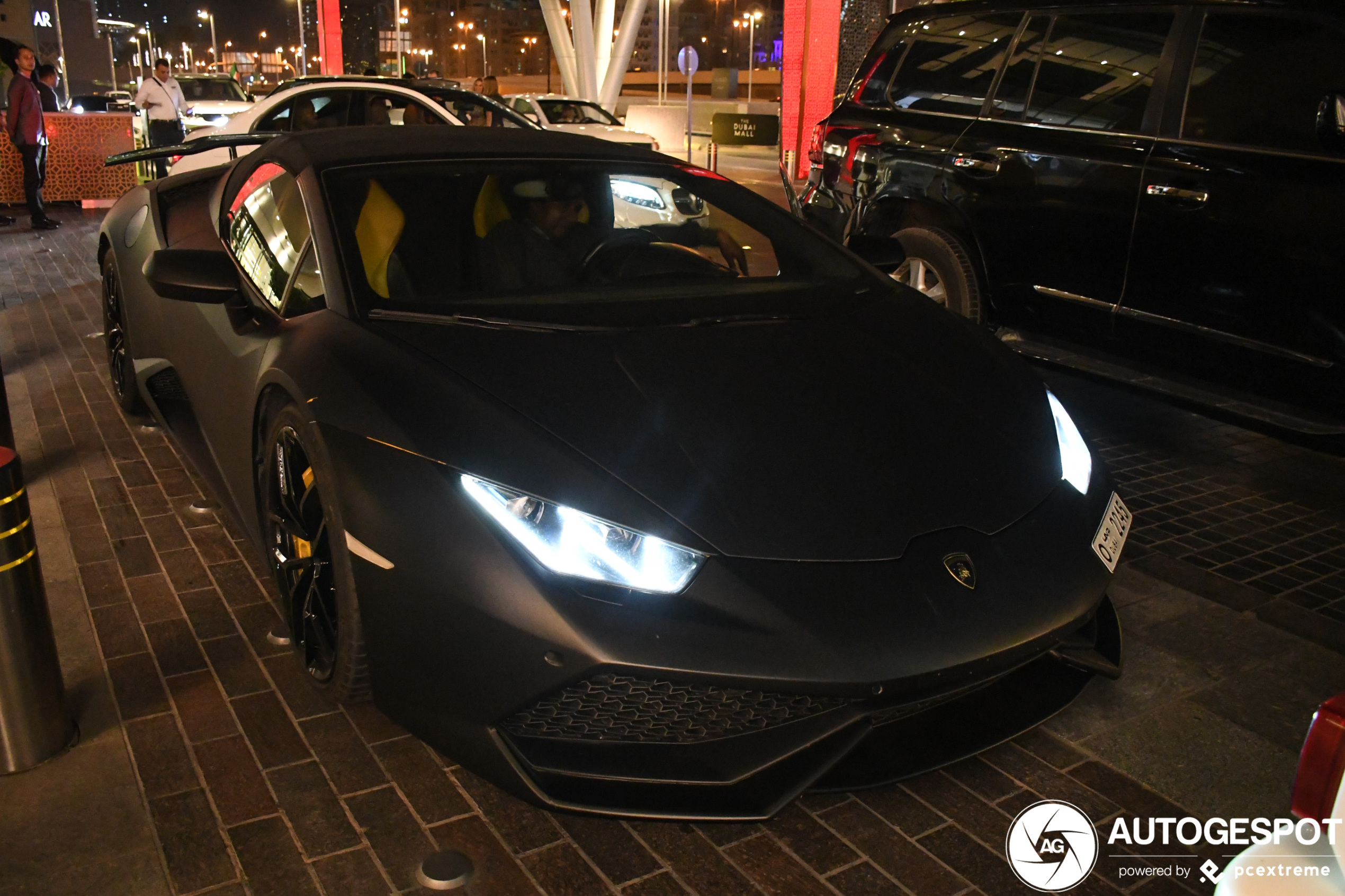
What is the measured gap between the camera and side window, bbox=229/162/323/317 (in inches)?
126

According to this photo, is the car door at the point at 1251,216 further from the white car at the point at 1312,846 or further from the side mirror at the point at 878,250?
the white car at the point at 1312,846

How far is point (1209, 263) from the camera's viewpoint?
4.43 metres

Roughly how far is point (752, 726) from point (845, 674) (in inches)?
8.7

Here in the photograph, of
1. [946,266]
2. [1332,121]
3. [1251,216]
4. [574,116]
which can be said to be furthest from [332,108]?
[574,116]

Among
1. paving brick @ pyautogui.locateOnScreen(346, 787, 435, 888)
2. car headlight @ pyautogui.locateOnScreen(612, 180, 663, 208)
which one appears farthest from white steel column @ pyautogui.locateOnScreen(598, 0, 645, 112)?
paving brick @ pyautogui.locateOnScreen(346, 787, 435, 888)

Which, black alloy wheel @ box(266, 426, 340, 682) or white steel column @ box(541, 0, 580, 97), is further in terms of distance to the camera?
white steel column @ box(541, 0, 580, 97)

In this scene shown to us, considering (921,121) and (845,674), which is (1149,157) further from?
(845,674)

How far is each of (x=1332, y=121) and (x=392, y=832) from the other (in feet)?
12.4

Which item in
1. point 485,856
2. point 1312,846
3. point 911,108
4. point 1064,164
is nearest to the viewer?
point 1312,846

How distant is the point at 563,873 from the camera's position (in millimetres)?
2365

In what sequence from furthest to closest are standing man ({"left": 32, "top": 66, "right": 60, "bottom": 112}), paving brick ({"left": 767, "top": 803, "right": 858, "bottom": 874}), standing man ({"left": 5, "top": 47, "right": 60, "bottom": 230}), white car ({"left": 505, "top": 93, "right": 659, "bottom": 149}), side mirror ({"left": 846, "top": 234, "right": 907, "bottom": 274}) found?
1. white car ({"left": 505, "top": 93, "right": 659, "bottom": 149})
2. standing man ({"left": 32, "top": 66, "right": 60, "bottom": 112})
3. standing man ({"left": 5, "top": 47, "right": 60, "bottom": 230})
4. side mirror ({"left": 846, "top": 234, "right": 907, "bottom": 274})
5. paving brick ({"left": 767, "top": 803, "right": 858, "bottom": 874})

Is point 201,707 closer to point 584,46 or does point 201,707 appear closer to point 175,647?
point 175,647

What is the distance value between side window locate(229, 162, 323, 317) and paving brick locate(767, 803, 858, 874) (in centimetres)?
179

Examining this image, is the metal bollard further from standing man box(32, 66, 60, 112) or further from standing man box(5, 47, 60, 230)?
standing man box(32, 66, 60, 112)
